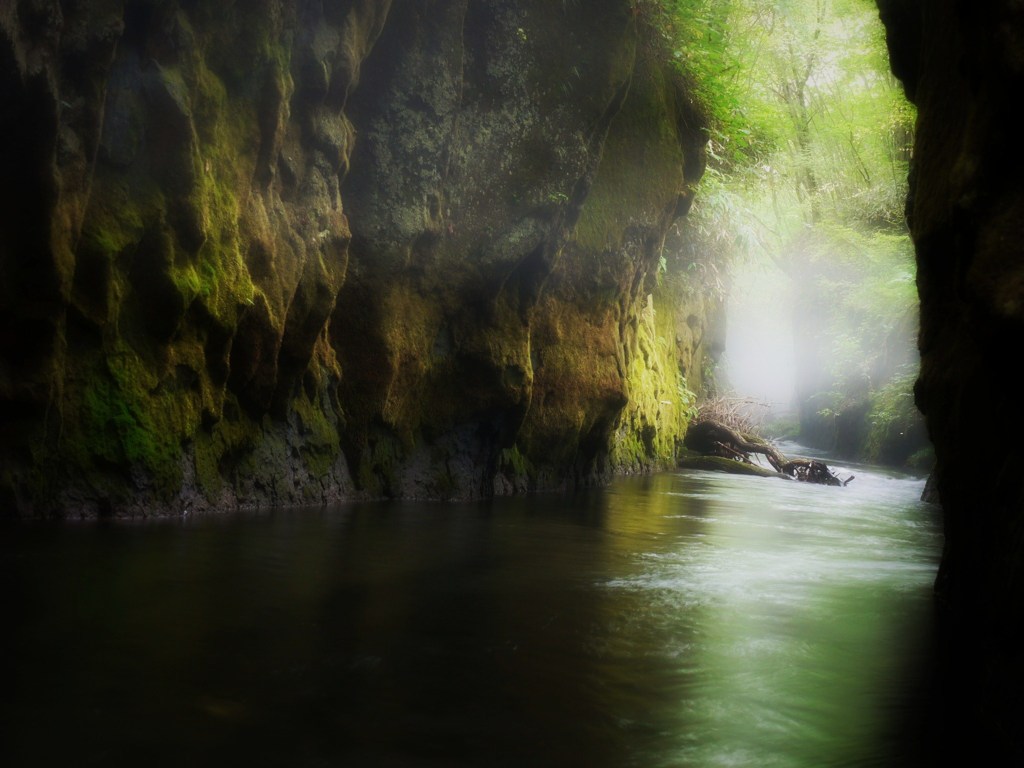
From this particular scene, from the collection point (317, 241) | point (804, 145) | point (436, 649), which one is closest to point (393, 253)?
point (317, 241)

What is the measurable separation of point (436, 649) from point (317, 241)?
236 inches

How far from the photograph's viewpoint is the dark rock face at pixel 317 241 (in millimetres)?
6746

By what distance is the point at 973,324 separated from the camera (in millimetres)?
3748

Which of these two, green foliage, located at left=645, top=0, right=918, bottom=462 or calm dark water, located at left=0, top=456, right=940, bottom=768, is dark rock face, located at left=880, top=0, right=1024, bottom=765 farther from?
green foliage, located at left=645, top=0, right=918, bottom=462

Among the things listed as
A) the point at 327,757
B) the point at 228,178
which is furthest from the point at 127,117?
the point at 327,757

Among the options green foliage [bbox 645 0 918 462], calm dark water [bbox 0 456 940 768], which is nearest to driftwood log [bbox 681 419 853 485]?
green foliage [bbox 645 0 918 462]

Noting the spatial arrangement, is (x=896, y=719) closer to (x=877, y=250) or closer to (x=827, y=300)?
(x=877, y=250)

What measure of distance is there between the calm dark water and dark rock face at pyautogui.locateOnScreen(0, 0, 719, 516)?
1.19 metres

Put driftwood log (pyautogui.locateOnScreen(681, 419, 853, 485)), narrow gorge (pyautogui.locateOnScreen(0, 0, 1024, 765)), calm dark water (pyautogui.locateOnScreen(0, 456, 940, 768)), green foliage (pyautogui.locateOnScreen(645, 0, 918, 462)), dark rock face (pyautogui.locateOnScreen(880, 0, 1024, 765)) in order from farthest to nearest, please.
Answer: driftwood log (pyautogui.locateOnScreen(681, 419, 853, 485))
green foliage (pyautogui.locateOnScreen(645, 0, 918, 462))
narrow gorge (pyautogui.locateOnScreen(0, 0, 1024, 765))
dark rock face (pyautogui.locateOnScreen(880, 0, 1024, 765))
calm dark water (pyautogui.locateOnScreen(0, 456, 940, 768))

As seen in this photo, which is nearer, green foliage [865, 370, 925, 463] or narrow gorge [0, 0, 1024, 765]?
narrow gorge [0, 0, 1024, 765]

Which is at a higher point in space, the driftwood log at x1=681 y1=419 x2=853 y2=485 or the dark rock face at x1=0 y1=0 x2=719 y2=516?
the dark rock face at x1=0 y1=0 x2=719 y2=516

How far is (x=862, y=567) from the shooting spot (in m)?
8.35

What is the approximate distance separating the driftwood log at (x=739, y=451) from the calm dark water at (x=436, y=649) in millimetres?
13008

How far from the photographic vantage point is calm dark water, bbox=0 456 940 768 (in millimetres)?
3242
